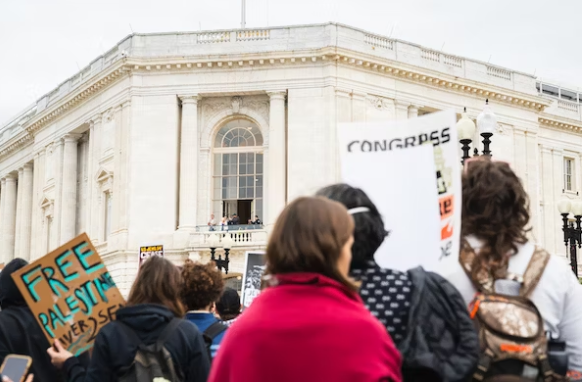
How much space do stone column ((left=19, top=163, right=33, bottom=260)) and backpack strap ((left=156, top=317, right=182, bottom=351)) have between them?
46628 mm

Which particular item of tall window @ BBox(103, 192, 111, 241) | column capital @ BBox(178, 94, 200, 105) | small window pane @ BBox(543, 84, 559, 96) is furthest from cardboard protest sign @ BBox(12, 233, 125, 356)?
small window pane @ BBox(543, 84, 559, 96)

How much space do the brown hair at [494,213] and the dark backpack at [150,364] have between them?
1.97 metres

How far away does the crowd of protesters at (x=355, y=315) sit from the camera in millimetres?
3660

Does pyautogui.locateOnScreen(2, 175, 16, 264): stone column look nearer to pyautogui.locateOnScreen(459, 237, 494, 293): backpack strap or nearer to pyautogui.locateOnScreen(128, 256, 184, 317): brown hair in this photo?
pyautogui.locateOnScreen(128, 256, 184, 317): brown hair

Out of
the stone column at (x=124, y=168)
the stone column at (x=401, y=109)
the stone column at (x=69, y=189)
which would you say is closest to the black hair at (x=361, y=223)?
the stone column at (x=124, y=168)

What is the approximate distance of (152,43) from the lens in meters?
39.6

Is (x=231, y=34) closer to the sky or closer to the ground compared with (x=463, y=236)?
closer to the sky

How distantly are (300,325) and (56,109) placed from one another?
43641 mm

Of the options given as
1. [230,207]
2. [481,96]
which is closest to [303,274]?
[230,207]

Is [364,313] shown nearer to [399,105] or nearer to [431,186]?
[431,186]

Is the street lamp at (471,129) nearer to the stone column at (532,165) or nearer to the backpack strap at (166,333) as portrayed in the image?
the backpack strap at (166,333)

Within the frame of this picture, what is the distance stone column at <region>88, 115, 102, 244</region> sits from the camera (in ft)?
136

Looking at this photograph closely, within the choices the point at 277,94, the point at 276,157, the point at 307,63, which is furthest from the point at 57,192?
the point at 307,63

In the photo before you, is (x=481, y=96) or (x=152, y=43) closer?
(x=152, y=43)
